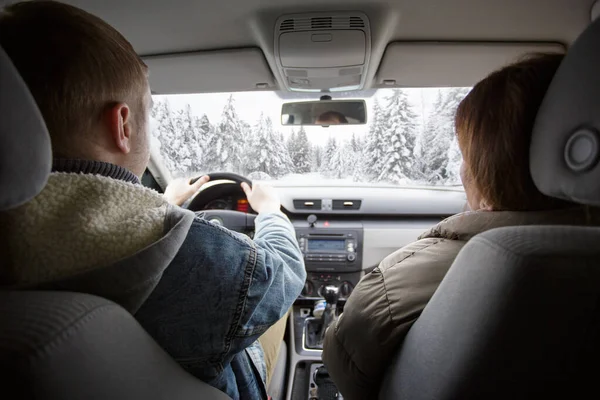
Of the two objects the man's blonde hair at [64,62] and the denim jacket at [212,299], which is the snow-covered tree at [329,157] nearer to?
the denim jacket at [212,299]

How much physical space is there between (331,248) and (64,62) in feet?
7.43

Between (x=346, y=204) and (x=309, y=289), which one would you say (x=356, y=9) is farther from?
(x=309, y=289)

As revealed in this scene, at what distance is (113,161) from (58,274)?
0.31 m

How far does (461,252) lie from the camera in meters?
0.80

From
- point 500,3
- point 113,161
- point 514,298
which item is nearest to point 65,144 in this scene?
point 113,161

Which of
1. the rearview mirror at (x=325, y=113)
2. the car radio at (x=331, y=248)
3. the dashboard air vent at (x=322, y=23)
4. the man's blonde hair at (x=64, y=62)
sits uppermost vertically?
the dashboard air vent at (x=322, y=23)

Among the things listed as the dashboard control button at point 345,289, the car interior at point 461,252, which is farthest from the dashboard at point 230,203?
the dashboard control button at point 345,289

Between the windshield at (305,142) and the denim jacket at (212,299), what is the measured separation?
2000mm

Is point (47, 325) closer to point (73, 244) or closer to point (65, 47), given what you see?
point (73, 244)

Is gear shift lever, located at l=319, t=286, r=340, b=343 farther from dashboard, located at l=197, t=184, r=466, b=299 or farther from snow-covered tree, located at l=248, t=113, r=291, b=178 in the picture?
snow-covered tree, located at l=248, t=113, r=291, b=178

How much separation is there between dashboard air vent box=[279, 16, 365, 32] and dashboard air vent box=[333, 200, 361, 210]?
1.34 m

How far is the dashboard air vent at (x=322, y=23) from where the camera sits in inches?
73.8

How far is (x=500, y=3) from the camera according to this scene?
1.81 meters

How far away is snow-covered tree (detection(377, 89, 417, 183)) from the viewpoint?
2938 mm
